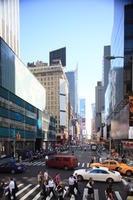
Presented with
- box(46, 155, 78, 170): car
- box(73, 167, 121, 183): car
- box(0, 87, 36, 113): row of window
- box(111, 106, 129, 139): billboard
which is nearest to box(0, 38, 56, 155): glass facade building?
box(0, 87, 36, 113): row of window

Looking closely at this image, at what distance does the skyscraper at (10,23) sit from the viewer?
127375mm

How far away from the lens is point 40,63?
638ft

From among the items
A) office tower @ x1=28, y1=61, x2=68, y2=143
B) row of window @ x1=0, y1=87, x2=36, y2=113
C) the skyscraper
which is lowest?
row of window @ x1=0, y1=87, x2=36, y2=113

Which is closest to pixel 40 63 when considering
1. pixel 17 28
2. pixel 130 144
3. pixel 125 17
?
pixel 17 28

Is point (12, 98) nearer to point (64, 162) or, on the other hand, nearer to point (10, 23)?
point (64, 162)

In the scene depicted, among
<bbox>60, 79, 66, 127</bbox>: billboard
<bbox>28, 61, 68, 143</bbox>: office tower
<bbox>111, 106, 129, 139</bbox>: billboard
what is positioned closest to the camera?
<bbox>111, 106, 129, 139</bbox>: billboard

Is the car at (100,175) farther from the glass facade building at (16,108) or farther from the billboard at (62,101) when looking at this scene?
the billboard at (62,101)

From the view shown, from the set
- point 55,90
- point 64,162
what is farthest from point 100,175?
point 55,90

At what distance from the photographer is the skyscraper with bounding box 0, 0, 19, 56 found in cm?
12738

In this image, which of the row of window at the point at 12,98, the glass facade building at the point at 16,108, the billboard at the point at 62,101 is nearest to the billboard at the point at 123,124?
the glass facade building at the point at 16,108

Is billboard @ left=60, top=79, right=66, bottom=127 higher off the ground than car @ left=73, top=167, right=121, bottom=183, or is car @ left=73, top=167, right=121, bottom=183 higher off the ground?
billboard @ left=60, top=79, right=66, bottom=127

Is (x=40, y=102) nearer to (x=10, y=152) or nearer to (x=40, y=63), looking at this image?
(x=10, y=152)

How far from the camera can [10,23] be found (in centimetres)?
14112

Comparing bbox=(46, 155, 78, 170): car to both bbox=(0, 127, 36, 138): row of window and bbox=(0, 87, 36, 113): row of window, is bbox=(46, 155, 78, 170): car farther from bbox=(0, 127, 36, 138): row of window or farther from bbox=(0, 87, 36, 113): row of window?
bbox=(0, 87, 36, 113): row of window
